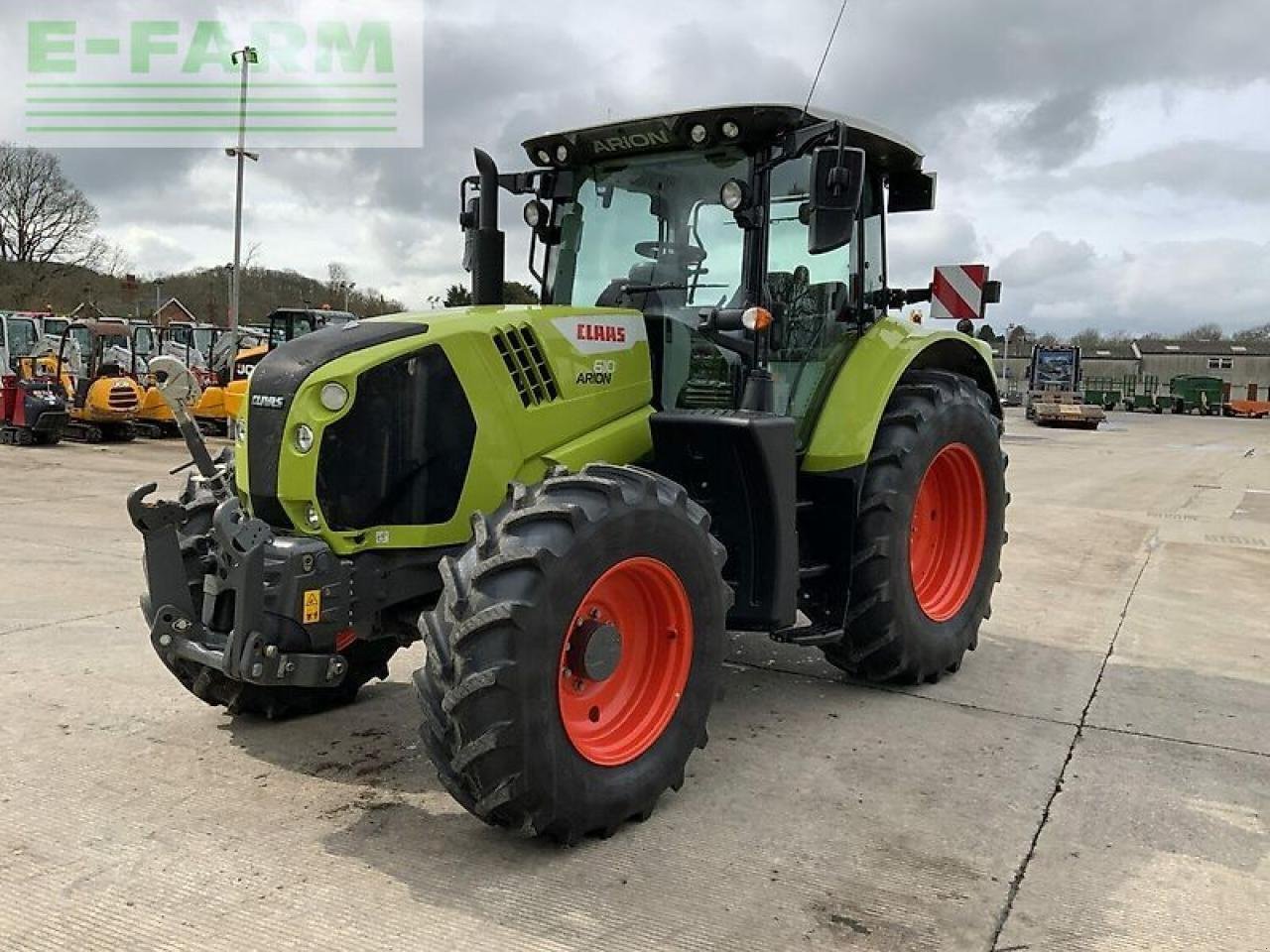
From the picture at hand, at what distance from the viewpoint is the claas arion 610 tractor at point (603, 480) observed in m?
3.22

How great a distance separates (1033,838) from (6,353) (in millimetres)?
22197

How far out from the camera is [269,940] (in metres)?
2.79

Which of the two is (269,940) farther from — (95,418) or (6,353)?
(6,353)

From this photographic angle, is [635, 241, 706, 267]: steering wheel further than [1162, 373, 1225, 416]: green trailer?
No

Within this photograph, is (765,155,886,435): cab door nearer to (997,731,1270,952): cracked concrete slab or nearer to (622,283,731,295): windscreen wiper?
(622,283,731,295): windscreen wiper

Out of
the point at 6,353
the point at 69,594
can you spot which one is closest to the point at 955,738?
the point at 69,594

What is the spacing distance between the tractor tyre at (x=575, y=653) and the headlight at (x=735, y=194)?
1.40 m

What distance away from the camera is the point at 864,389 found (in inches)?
189

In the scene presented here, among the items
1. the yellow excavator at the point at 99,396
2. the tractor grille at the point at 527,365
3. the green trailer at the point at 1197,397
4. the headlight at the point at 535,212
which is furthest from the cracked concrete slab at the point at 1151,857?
the green trailer at the point at 1197,397

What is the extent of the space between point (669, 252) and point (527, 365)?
1034 mm

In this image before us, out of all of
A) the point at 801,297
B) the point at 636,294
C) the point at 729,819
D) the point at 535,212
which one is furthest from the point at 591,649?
the point at 535,212

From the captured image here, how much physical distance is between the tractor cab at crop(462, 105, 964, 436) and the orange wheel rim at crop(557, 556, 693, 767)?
105 centimetres

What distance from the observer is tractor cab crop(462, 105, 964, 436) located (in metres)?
4.35

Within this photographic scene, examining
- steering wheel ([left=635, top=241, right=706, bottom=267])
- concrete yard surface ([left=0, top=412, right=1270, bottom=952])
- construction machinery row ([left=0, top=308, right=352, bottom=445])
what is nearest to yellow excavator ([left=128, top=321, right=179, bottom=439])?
construction machinery row ([left=0, top=308, right=352, bottom=445])
